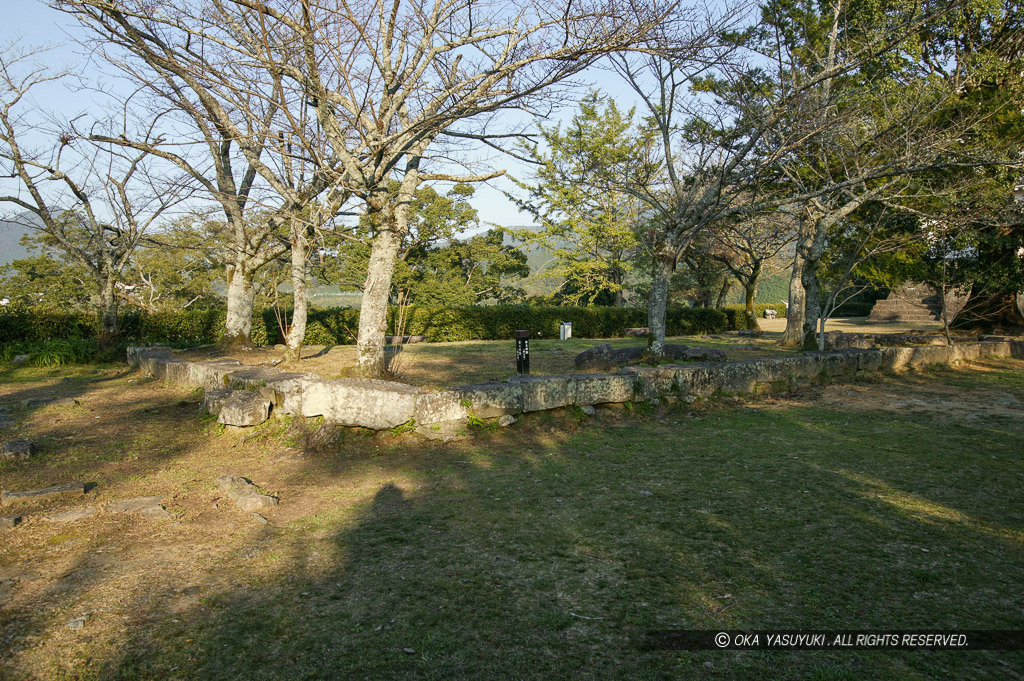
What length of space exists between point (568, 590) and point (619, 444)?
10.7 ft

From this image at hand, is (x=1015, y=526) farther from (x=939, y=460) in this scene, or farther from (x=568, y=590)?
(x=568, y=590)

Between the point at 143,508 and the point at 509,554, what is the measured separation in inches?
110

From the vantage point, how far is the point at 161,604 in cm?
283

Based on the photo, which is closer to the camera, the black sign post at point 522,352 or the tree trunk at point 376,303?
the tree trunk at point 376,303

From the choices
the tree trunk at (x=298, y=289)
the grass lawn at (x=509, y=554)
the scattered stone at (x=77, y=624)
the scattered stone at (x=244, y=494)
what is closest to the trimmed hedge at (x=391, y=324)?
the tree trunk at (x=298, y=289)

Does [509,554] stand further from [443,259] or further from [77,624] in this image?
[443,259]

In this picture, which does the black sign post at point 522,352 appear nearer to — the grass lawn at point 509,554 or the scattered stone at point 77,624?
the grass lawn at point 509,554

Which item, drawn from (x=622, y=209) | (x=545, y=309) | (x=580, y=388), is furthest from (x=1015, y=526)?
(x=622, y=209)

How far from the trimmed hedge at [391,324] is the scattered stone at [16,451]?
933cm

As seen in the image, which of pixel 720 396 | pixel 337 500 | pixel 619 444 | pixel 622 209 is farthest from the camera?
pixel 622 209

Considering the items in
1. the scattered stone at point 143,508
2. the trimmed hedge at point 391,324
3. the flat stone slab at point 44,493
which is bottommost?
the scattered stone at point 143,508

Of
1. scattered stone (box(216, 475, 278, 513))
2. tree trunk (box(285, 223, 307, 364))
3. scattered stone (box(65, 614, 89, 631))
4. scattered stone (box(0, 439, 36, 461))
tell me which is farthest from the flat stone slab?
tree trunk (box(285, 223, 307, 364))

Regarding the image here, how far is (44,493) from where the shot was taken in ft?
14.0

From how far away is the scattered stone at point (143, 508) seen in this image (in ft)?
13.3
